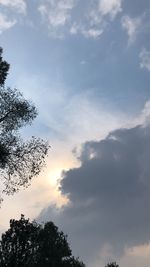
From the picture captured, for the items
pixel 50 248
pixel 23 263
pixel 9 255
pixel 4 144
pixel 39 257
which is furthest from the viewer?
pixel 50 248

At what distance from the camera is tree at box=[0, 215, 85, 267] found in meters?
61.0

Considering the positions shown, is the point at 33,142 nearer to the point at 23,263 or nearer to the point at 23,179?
the point at 23,179

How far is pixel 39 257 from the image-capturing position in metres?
77.0

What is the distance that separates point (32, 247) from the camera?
204 feet

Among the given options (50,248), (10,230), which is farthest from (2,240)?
(50,248)

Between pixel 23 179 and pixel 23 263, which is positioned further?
pixel 23 263

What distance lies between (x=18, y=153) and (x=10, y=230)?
134 ft

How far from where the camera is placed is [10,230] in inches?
2623

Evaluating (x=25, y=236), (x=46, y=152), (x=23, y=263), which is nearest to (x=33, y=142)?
(x=46, y=152)

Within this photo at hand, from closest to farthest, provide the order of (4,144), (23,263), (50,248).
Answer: (4,144)
(23,263)
(50,248)

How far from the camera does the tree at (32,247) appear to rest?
61000mm

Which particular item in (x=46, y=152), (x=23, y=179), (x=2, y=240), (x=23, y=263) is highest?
(x=2, y=240)

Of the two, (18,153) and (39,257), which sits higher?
(39,257)

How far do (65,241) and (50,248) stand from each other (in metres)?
4.53
